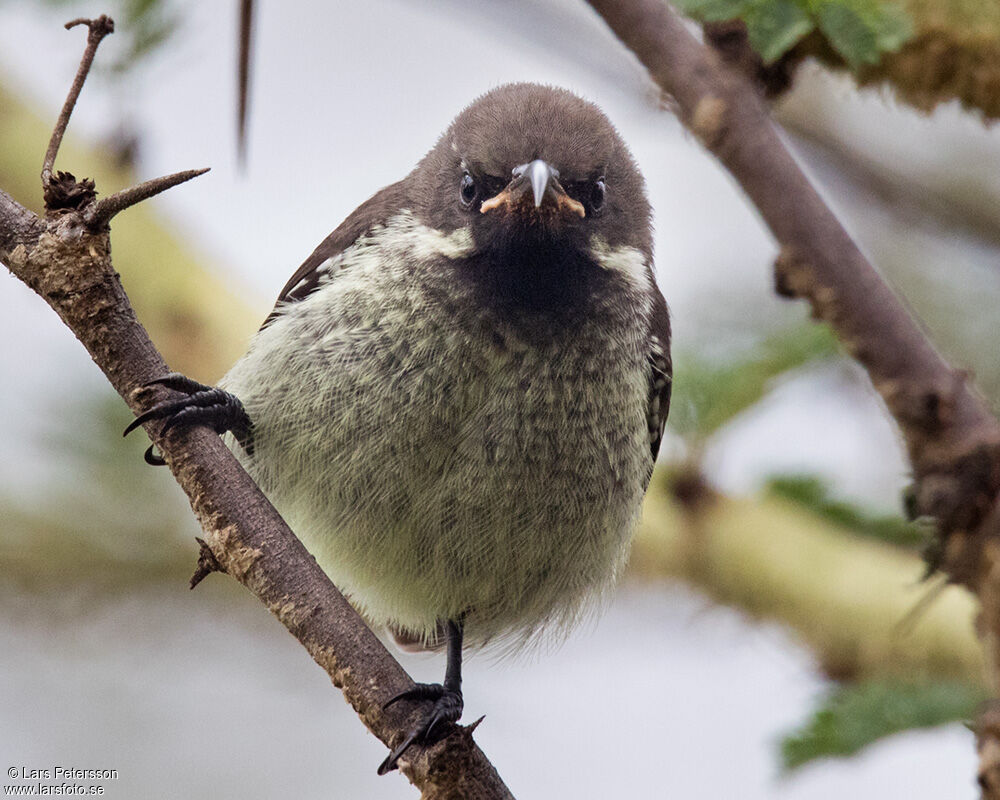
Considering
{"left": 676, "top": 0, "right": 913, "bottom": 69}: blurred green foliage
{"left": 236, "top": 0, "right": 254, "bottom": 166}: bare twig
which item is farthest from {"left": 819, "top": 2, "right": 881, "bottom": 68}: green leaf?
{"left": 236, "top": 0, "right": 254, "bottom": 166}: bare twig

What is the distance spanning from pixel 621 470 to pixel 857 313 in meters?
1.95

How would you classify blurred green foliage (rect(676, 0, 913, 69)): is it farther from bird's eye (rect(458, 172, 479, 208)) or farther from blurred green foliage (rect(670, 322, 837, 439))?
blurred green foliage (rect(670, 322, 837, 439))

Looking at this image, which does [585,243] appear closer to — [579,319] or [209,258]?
[579,319]

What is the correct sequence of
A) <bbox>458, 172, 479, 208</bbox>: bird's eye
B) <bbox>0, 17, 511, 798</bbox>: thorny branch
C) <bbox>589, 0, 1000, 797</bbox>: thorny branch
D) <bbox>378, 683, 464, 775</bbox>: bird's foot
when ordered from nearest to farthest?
<bbox>589, 0, 1000, 797</bbox>: thorny branch
<bbox>0, 17, 511, 798</bbox>: thorny branch
<bbox>378, 683, 464, 775</bbox>: bird's foot
<bbox>458, 172, 479, 208</bbox>: bird's eye

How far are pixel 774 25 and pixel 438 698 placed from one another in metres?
1.69

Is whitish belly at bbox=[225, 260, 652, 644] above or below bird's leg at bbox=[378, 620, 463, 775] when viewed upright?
above

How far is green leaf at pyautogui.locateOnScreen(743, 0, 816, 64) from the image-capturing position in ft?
6.29

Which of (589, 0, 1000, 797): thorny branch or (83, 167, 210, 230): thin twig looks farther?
(83, 167, 210, 230): thin twig

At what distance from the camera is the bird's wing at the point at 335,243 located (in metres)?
3.51

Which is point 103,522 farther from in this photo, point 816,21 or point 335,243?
point 816,21

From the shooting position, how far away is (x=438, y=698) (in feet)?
9.41

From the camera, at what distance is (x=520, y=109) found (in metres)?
3.33

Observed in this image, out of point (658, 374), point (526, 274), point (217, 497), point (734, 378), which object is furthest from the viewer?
point (734, 378)

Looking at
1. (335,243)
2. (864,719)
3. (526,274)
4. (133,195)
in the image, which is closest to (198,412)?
(133,195)
